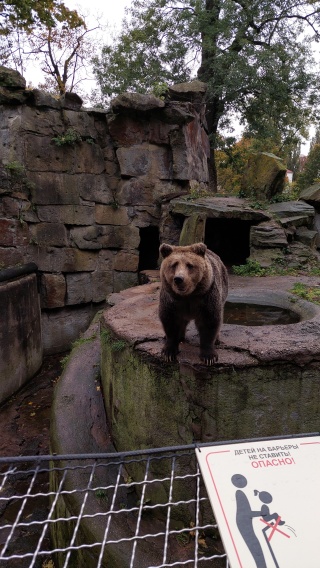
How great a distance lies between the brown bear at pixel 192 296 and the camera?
2.70 metres

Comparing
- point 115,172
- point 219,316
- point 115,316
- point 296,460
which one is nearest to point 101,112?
point 115,172

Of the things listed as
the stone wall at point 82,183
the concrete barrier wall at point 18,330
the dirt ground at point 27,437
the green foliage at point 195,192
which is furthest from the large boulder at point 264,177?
the dirt ground at point 27,437

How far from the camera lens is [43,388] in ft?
23.2

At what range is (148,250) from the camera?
9570mm

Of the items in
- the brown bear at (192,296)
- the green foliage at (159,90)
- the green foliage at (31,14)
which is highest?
the green foliage at (31,14)

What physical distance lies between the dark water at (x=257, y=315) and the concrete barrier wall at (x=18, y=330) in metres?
3.68

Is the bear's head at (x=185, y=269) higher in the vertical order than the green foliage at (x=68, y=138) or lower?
lower

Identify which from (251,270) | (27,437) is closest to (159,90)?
(251,270)

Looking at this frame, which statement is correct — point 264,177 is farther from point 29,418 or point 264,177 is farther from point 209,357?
point 29,418

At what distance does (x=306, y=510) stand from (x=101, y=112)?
8.00 m

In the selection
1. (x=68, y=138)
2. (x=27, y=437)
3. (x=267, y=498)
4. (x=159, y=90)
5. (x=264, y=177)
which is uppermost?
(x=159, y=90)

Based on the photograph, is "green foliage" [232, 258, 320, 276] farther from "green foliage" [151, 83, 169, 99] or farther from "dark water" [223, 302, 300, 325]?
"green foliage" [151, 83, 169, 99]

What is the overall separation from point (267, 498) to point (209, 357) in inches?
60.0

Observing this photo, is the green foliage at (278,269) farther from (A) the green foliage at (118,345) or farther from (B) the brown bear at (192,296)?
(B) the brown bear at (192,296)
